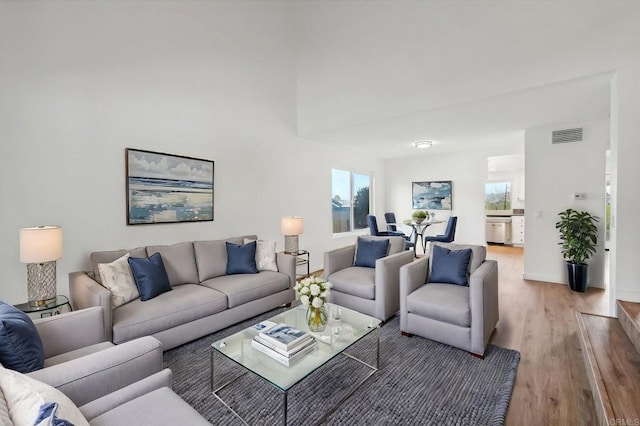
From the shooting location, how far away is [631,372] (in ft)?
6.33

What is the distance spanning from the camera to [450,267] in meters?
2.96

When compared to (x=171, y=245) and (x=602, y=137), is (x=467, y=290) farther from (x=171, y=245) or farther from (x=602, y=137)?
(x=602, y=137)

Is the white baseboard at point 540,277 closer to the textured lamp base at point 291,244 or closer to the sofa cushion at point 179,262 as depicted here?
the textured lamp base at point 291,244

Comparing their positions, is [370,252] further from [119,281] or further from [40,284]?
[40,284]

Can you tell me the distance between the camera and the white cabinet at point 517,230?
27.2ft

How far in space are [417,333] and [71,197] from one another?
11.4ft

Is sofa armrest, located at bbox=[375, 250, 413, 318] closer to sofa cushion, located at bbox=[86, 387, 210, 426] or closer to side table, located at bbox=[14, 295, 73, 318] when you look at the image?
sofa cushion, located at bbox=[86, 387, 210, 426]

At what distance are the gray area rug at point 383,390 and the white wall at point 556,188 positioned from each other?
293cm

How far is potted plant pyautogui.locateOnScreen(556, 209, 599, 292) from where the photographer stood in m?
4.10

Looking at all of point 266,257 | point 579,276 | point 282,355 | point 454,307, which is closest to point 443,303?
point 454,307

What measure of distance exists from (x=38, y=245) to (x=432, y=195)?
7.22 metres

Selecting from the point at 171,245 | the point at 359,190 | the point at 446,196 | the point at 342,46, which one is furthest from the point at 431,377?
the point at 446,196

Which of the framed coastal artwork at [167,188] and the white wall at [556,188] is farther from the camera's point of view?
the white wall at [556,188]

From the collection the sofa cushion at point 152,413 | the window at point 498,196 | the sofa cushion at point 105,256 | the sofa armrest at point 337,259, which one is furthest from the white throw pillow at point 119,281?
the window at point 498,196
